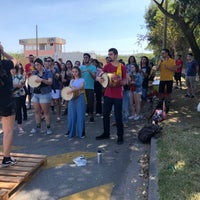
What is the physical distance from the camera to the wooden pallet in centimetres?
429

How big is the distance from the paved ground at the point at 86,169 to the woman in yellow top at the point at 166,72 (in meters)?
2.55

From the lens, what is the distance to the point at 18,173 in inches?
186

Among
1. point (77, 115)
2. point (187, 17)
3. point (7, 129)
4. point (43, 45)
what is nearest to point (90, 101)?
point (77, 115)

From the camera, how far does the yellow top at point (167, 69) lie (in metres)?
9.79

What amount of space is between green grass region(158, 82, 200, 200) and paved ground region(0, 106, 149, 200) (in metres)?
0.39

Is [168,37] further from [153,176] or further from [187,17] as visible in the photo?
[153,176]

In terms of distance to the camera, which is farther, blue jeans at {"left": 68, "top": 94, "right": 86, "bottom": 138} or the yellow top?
the yellow top

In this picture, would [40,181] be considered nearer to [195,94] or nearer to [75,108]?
[75,108]

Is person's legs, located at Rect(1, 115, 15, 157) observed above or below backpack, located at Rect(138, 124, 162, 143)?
above

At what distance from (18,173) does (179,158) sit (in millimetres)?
2929

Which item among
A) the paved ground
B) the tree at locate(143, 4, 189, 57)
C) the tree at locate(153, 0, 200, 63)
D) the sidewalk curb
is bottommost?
the paved ground

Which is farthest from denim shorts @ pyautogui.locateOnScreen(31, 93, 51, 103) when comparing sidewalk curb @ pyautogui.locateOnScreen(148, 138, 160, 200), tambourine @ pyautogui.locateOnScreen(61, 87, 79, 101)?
sidewalk curb @ pyautogui.locateOnScreen(148, 138, 160, 200)

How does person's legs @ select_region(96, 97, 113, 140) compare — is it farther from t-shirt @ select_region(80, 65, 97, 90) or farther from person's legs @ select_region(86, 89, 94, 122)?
t-shirt @ select_region(80, 65, 97, 90)

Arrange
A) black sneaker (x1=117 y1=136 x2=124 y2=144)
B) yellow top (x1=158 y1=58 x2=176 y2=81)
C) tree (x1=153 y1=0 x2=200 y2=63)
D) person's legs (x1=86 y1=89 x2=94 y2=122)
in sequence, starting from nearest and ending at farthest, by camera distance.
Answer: black sneaker (x1=117 y1=136 x2=124 y2=144) → person's legs (x1=86 y1=89 x2=94 y2=122) → yellow top (x1=158 y1=58 x2=176 y2=81) → tree (x1=153 y1=0 x2=200 y2=63)
